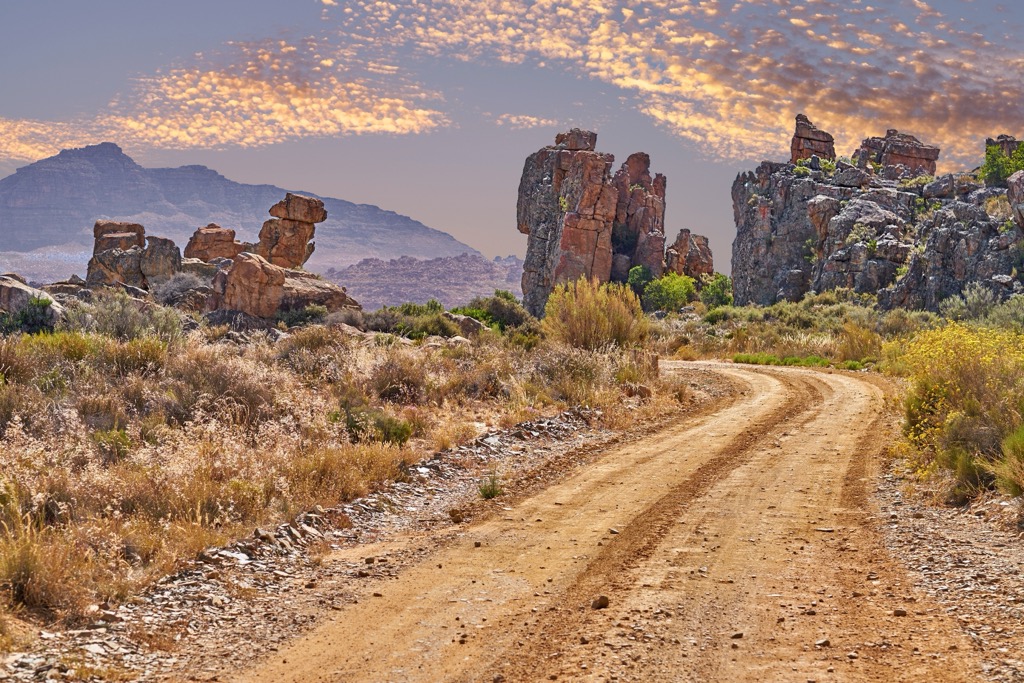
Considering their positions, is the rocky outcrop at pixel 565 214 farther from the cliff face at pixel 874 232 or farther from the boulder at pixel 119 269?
the boulder at pixel 119 269

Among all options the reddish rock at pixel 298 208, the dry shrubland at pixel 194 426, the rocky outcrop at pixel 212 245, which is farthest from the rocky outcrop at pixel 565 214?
the dry shrubland at pixel 194 426

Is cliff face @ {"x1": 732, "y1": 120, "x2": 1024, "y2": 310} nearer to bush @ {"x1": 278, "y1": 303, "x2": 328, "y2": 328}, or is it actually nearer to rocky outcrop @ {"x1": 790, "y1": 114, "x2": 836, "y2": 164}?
rocky outcrop @ {"x1": 790, "y1": 114, "x2": 836, "y2": 164}

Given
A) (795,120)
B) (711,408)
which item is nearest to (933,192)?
(795,120)

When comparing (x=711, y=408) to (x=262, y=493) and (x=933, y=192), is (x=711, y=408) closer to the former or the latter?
(x=262, y=493)

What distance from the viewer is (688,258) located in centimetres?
9581

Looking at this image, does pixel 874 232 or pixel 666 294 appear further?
pixel 666 294

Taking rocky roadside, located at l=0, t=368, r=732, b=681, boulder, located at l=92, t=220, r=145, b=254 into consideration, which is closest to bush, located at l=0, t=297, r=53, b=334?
rocky roadside, located at l=0, t=368, r=732, b=681

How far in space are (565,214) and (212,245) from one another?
123 ft

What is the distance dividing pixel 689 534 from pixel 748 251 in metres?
77.9

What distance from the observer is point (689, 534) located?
7.91m

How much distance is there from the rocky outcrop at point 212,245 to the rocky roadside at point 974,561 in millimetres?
55861

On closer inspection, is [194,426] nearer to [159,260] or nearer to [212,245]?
[159,260]

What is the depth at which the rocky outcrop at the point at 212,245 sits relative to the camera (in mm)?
57406

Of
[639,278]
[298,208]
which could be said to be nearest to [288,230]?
[298,208]
